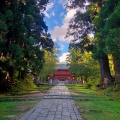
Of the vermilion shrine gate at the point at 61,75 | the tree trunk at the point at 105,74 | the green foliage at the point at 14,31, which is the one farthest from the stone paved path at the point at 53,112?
the vermilion shrine gate at the point at 61,75

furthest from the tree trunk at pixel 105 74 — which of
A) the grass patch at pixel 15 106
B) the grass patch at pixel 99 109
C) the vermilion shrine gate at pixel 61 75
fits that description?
the vermilion shrine gate at pixel 61 75

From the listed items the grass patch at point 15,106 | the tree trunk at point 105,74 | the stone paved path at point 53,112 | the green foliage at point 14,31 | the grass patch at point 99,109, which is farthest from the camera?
the tree trunk at point 105,74

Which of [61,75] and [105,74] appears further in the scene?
[61,75]

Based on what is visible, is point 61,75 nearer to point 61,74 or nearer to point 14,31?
point 61,74

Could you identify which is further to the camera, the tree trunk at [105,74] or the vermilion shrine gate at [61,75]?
the vermilion shrine gate at [61,75]

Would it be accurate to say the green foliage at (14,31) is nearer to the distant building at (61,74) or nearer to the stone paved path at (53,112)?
the stone paved path at (53,112)

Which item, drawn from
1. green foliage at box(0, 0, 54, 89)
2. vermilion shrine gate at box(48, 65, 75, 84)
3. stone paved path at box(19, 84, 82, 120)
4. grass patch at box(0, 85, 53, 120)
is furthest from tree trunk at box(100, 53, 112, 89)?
vermilion shrine gate at box(48, 65, 75, 84)

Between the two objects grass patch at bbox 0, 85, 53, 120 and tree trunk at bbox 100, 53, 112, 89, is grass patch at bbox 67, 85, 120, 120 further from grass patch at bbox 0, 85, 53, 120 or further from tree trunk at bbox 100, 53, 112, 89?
tree trunk at bbox 100, 53, 112, 89

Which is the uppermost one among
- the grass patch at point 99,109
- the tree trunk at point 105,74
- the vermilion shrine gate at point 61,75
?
the vermilion shrine gate at point 61,75

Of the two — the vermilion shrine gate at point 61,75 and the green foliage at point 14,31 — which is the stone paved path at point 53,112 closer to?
the green foliage at point 14,31

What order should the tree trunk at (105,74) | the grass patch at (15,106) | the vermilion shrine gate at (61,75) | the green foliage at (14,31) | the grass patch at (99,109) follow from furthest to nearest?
1. the vermilion shrine gate at (61,75)
2. the tree trunk at (105,74)
3. the green foliage at (14,31)
4. the grass patch at (15,106)
5. the grass patch at (99,109)

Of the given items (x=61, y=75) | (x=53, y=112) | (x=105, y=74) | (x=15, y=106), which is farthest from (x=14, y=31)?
(x=61, y=75)

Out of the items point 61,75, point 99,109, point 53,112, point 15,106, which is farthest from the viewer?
point 61,75

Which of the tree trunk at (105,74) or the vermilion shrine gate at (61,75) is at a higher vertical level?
the vermilion shrine gate at (61,75)
